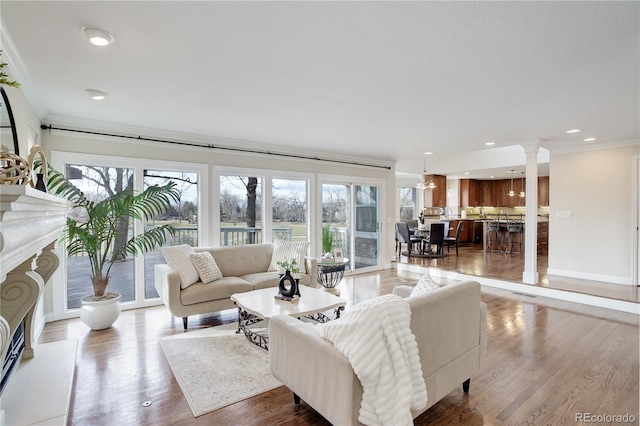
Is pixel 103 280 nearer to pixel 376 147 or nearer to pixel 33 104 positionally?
pixel 33 104

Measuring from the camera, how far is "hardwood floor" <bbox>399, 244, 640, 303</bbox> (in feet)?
16.1

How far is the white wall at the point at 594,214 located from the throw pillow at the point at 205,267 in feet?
19.3

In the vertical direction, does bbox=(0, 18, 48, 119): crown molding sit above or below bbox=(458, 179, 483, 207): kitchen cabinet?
above

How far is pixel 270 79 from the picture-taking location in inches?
112

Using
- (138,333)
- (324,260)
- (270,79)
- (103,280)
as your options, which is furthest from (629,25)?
(103,280)

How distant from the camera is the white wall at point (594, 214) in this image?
539cm

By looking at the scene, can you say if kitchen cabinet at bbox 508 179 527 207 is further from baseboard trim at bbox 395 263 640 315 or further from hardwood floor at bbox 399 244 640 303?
baseboard trim at bbox 395 263 640 315

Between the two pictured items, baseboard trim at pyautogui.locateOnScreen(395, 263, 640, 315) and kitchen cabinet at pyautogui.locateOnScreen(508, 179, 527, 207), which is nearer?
baseboard trim at pyautogui.locateOnScreen(395, 263, 640, 315)

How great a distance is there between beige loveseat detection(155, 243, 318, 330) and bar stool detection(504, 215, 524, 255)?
6.72 m

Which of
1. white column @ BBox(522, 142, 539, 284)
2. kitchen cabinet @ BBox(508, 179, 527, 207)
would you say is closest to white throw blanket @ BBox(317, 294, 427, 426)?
white column @ BBox(522, 142, 539, 284)

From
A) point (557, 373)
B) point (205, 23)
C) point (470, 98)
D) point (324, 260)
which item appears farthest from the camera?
point (324, 260)

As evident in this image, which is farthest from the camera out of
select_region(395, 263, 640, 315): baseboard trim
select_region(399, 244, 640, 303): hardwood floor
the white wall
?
the white wall

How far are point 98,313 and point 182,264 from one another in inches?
38.2

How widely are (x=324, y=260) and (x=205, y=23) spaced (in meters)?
3.36
